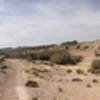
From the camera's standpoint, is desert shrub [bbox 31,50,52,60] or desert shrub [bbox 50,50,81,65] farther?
desert shrub [bbox 31,50,52,60]

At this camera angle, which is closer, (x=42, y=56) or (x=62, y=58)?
(x=62, y=58)

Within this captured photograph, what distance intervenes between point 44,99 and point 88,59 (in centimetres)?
6410

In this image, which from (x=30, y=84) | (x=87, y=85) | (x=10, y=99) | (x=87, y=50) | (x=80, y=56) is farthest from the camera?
(x=87, y=50)

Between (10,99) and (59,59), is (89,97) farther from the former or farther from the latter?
(59,59)

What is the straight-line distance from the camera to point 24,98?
28266 mm

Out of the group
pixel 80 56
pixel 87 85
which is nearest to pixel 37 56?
pixel 80 56

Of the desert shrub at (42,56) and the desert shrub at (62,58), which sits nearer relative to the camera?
the desert shrub at (62,58)

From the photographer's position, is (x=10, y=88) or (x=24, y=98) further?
(x=10, y=88)

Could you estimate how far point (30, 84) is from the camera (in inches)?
1506

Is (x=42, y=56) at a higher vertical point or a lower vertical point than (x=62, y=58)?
lower

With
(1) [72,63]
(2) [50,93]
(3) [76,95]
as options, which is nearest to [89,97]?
(3) [76,95]

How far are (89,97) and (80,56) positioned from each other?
66905mm

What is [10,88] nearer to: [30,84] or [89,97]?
[30,84]

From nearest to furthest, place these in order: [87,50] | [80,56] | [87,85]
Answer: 1. [87,85]
2. [80,56]
3. [87,50]
